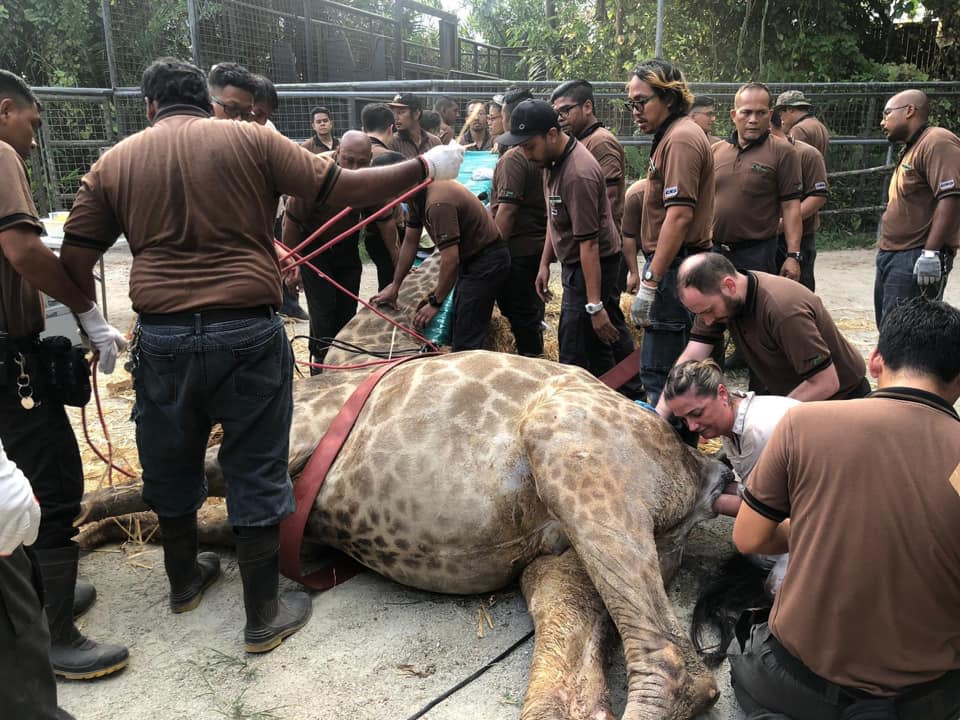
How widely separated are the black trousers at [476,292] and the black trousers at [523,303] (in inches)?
12.9

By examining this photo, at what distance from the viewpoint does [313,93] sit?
1048cm

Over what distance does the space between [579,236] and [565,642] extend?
8.79ft

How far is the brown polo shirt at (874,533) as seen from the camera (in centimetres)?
208

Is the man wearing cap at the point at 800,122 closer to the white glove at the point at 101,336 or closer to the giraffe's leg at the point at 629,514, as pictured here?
the giraffe's leg at the point at 629,514

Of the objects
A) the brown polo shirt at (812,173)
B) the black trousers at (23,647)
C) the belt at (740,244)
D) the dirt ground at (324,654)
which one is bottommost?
the dirt ground at (324,654)

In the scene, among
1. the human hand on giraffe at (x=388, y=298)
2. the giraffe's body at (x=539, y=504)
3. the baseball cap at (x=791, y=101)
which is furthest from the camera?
the baseball cap at (x=791, y=101)

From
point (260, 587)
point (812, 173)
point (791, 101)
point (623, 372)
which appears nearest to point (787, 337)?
point (623, 372)

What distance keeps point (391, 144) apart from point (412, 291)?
2.78m

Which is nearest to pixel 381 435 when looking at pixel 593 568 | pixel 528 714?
pixel 593 568

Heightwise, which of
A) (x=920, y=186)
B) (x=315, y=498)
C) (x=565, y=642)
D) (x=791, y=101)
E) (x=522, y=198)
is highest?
(x=791, y=101)

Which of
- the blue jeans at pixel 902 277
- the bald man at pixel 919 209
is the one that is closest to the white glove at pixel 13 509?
the bald man at pixel 919 209

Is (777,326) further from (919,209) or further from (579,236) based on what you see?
(919,209)

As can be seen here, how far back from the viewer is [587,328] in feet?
16.9

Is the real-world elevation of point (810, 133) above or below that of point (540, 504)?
above
